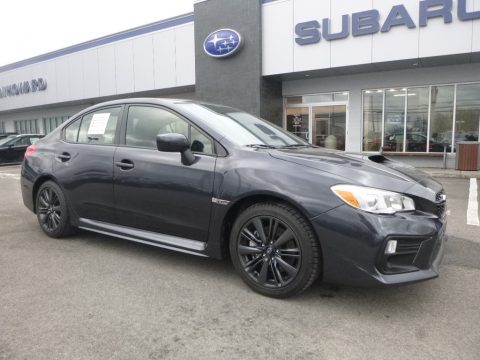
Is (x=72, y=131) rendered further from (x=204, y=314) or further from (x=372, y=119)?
(x=372, y=119)

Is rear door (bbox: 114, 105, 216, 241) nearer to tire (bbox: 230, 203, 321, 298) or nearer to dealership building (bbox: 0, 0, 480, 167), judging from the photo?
tire (bbox: 230, 203, 321, 298)

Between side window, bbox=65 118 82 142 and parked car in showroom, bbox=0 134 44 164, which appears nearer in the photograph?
side window, bbox=65 118 82 142

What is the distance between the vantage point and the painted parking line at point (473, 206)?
552cm

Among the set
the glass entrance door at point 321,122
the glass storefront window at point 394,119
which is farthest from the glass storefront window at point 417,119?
Answer: the glass entrance door at point 321,122

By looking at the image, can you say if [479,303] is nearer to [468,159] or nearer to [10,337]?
[10,337]

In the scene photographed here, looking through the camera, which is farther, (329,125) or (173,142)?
(329,125)

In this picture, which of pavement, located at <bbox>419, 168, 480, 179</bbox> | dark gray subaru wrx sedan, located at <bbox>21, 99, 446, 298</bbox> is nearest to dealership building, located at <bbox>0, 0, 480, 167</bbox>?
pavement, located at <bbox>419, 168, 480, 179</bbox>

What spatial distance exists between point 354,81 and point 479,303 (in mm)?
12767

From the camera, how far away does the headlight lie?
2.63 m

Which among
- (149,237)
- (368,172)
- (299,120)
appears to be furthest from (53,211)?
(299,120)

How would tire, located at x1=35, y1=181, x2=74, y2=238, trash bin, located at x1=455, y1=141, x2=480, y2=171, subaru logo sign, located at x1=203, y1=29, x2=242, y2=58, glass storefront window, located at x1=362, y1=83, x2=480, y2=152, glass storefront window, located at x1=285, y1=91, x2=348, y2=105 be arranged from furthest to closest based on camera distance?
subaru logo sign, located at x1=203, y1=29, x2=242, y2=58 → glass storefront window, located at x1=285, y1=91, x2=348, y2=105 → glass storefront window, located at x1=362, y1=83, x2=480, y2=152 → trash bin, located at x1=455, y1=141, x2=480, y2=171 → tire, located at x1=35, y1=181, x2=74, y2=238

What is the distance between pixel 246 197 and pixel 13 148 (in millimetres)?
16157

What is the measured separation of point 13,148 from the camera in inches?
642

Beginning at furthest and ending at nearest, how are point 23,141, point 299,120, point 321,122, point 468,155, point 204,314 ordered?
point 23,141 → point 299,120 → point 321,122 → point 468,155 → point 204,314
